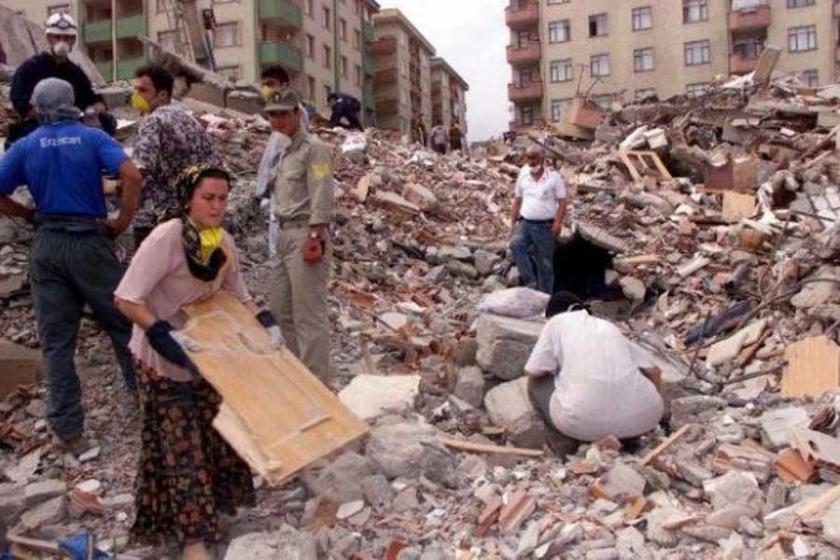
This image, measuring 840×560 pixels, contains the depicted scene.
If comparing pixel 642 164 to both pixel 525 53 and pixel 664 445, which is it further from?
pixel 525 53

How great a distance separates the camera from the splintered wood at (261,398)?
3447 mm

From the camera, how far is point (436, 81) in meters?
67.5

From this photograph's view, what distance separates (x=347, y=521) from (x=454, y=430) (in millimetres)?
1304

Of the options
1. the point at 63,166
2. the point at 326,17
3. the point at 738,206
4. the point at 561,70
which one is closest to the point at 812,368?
the point at 63,166

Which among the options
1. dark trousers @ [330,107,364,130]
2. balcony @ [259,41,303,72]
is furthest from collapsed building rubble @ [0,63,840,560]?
balcony @ [259,41,303,72]

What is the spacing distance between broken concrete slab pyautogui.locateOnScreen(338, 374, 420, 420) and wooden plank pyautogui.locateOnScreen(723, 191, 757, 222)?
22.9 feet

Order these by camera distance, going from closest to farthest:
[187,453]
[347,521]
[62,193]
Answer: [187,453] < [347,521] < [62,193]

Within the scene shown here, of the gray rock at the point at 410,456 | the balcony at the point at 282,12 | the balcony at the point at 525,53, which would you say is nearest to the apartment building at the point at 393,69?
the balcony at the point at 525,53

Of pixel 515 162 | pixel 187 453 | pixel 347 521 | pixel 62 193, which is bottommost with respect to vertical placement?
pixel 347 521

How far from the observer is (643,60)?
45.9m

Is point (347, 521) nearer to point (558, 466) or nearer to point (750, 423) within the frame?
point (558, 466)

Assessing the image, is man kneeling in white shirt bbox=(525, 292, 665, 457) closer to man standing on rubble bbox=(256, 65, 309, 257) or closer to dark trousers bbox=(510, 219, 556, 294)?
man standing on rubble bbox=(256, 65, 309, 257)

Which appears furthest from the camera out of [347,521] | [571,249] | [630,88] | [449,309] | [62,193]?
[630,88]

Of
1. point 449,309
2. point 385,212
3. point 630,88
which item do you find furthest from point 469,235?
point 630,88
